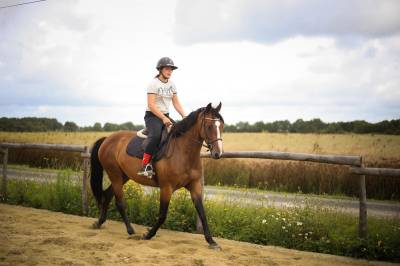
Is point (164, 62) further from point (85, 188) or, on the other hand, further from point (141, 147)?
point (85, 188)

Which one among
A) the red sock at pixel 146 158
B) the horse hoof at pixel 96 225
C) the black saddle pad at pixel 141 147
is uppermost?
the black saddle pad at pixel 141 147

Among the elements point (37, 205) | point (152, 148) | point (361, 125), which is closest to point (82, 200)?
point (37, 205)

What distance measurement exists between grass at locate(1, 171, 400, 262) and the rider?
1.72 metres

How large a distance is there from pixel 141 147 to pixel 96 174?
1710 mm

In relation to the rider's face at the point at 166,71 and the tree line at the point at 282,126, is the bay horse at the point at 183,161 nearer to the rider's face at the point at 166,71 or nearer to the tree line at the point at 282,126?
the rider's face at the point at 166,71

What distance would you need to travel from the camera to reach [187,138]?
685 cm

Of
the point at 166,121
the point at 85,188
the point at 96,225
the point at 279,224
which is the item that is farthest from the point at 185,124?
the point at 85,188

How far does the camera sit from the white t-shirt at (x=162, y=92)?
6.99 metres

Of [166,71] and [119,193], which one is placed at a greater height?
[166,71]

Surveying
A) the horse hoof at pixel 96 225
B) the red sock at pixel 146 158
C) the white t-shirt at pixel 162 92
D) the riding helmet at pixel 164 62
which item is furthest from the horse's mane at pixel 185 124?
the horse hoof at pixel 96 225

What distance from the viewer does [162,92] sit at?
7027 millimetres

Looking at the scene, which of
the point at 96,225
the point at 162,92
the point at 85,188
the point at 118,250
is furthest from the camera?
the point at 85,188

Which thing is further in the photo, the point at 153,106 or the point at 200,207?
the point at 153,106

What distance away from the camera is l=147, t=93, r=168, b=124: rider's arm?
6816 mm
